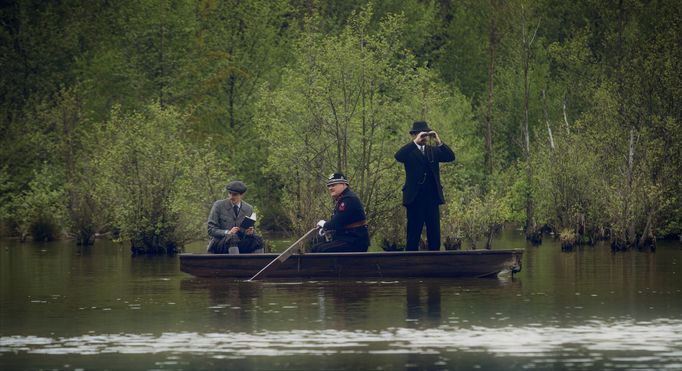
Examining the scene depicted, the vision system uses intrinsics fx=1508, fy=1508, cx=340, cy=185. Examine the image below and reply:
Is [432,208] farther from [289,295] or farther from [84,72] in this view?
[84,72]

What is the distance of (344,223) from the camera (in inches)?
942

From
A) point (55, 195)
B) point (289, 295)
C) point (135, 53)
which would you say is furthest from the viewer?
point (135, 53)

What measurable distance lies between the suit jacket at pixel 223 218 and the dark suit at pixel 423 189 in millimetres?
2635

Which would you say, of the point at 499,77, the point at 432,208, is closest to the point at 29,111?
the point at 499,77

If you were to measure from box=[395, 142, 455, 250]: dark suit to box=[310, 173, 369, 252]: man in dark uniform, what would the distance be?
0.93m

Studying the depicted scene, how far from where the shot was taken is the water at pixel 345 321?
13.9 m

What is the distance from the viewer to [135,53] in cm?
5872

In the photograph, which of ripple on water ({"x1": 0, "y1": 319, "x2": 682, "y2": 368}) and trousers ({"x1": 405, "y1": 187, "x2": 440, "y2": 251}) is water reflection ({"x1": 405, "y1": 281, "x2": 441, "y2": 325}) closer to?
ripple on water ({"x1": 0, "y1": 319, "x2": 682, "y2": 368})

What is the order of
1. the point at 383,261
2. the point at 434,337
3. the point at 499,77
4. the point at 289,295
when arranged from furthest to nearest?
the point at 499,77
the point at 383,261
the point at 289,295
the point at 434,337

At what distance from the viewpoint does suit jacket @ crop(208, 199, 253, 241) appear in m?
24.5

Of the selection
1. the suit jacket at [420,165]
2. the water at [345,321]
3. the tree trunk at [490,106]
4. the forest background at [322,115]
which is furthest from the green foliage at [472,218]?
the tree trunk at [490,106]

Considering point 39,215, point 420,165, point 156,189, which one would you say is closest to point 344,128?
point 156,189

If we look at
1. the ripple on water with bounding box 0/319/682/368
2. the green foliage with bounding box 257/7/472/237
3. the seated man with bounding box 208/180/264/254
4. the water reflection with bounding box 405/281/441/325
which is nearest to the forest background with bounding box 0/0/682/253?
the green foliage with bounding box 257/7/472/237

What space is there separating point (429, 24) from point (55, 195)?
28.0 meters
